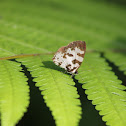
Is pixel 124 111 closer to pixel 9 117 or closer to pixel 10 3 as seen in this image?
pixel 9 117

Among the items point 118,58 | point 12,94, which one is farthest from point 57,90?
point 118,58

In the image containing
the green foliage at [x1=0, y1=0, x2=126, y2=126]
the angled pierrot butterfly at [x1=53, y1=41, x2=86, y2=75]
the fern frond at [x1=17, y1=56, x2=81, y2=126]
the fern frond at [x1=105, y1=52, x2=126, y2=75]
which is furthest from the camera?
the fern frond at [x1=105, y1=52, x2=126, y2=75]

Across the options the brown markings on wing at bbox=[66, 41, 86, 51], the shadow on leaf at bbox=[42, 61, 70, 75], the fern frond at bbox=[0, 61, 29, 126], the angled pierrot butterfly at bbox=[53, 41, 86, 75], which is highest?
the brown markings on wing at bbox=[66, 41, 86, 51]

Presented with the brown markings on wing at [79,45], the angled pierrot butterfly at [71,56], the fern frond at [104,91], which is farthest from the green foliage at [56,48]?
the brown markings on wing at [79,45]

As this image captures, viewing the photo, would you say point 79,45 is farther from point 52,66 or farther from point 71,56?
point 52,66

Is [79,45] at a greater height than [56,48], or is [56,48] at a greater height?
[79,45]

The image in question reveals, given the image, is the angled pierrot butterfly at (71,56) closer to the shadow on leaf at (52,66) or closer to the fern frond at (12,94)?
the shadow on leaf at (52,66)

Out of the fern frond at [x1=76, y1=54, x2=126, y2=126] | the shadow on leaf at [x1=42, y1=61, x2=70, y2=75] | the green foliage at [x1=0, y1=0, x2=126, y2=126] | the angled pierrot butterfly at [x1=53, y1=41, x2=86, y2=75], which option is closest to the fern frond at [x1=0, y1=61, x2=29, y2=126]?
the green foliage at [x1=0, y1=0, x2=126, y2=126]

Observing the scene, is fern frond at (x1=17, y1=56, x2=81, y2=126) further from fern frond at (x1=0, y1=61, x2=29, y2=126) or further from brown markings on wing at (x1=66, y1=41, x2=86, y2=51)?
brown markings on wing at (x1=66, y1=41, x2=86, y2=51)
